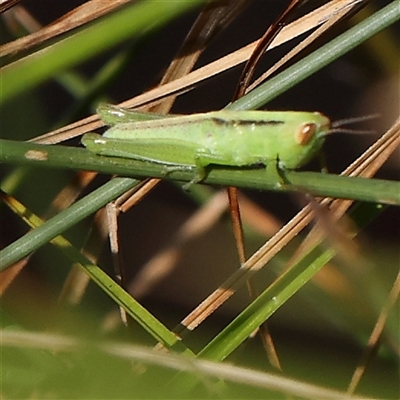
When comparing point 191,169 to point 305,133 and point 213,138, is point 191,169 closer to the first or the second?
point 213,138

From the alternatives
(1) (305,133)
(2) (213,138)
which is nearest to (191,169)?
(2) (213,138)

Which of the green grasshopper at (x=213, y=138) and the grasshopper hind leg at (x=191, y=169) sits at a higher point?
the green grasshopper at (x=213, y=138)

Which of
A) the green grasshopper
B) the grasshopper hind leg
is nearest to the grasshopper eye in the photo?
the green grasshopper

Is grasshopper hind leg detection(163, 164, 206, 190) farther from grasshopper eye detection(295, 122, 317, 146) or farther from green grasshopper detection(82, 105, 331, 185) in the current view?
grasshopper eye detection(295, 122, 317, 146)

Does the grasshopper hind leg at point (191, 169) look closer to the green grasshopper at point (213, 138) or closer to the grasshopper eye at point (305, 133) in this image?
the green grasshopper at point (213, 138)

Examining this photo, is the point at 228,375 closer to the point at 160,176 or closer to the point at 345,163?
the point at 160,176

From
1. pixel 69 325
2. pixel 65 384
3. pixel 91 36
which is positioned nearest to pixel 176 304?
pixel 69 325

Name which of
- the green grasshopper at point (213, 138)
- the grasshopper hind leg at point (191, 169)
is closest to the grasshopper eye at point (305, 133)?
the green grasshopper at point (213, 138)
